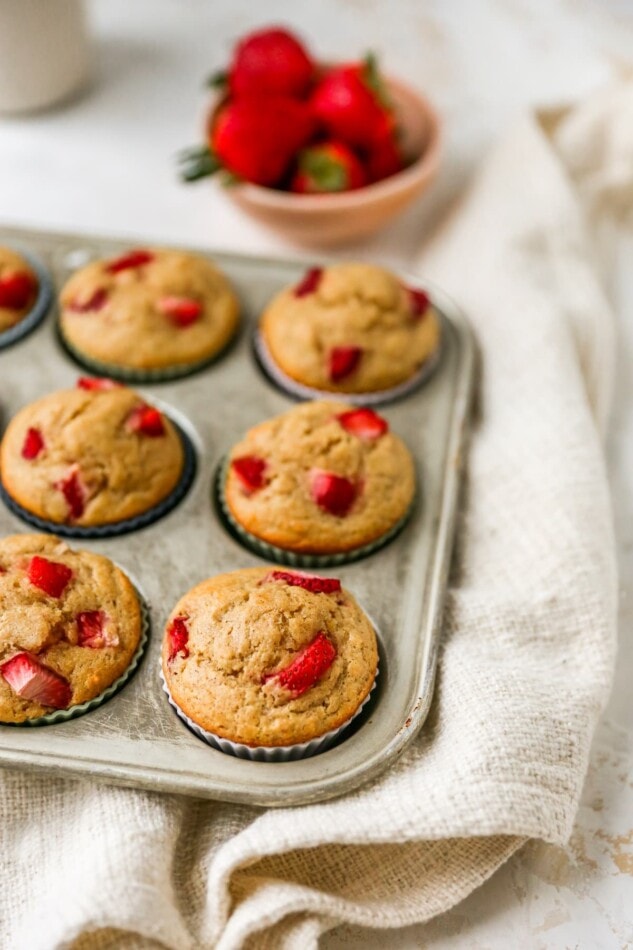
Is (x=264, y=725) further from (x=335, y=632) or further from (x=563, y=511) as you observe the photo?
(x=563, y=511)

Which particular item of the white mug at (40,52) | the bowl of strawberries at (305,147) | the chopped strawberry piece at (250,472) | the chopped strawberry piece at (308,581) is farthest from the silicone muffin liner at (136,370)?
the white mug at (40,52)

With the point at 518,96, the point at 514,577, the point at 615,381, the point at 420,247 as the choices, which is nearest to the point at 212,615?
the point at 514,577

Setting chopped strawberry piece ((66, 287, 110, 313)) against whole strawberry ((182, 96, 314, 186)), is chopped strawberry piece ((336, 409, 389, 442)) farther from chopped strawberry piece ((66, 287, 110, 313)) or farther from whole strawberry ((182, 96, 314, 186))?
whole strawberry ((182, 96, 314, 186))

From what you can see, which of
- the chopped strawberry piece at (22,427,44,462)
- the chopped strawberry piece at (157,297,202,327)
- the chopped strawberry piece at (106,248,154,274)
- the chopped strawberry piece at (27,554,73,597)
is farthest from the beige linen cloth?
the chopped strawberry piece at (106,248,154,274)

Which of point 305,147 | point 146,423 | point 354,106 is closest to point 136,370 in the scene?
point 146,423

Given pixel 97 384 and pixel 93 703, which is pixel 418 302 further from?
pixel 93 703

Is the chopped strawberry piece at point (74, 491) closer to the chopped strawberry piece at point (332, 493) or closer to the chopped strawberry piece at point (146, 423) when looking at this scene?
the chopped strawberry piece at point (146, 423)
